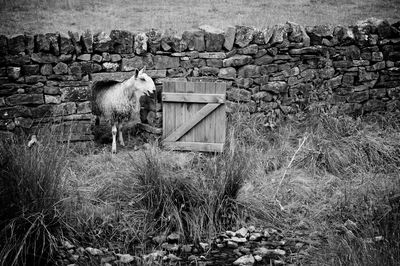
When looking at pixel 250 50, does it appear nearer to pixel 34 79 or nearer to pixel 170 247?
pixel 34 79

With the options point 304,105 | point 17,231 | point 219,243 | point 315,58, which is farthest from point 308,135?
point 17,231

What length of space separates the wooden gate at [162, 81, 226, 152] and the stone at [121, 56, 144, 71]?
736 mm

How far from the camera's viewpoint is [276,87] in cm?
866

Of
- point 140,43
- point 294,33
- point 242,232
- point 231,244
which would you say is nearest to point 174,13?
point 294,33

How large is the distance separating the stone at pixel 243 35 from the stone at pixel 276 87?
2.99 feet

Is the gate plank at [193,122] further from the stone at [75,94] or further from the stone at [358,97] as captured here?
the stone at [358,97]

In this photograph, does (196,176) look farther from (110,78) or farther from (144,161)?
(110,78)

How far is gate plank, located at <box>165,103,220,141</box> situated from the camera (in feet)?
24.9

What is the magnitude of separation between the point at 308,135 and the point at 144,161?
3.34 meters

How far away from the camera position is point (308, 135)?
7941mm

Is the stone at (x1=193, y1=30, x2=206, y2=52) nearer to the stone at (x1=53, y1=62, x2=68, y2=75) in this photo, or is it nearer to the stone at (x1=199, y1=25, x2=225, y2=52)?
the stone at (x1=199, y1=25, x2=225, y2=52)

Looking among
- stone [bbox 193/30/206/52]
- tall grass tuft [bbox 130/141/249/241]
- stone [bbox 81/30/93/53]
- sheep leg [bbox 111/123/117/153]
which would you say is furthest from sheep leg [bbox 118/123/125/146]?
tall grass tuft [bbox 130/141/249/241]

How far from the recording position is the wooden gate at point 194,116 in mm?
7613

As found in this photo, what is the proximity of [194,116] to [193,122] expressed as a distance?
0.34ft
